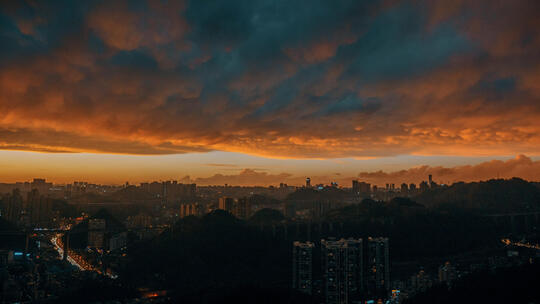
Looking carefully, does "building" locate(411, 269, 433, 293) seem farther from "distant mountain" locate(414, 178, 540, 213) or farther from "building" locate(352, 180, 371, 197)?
"building" locate(352, 180, 371, 197)

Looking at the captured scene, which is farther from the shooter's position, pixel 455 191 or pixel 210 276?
pixel 455 191

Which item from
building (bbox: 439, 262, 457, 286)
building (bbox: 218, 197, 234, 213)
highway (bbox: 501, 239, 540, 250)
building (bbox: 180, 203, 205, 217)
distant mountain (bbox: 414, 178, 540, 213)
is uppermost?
distant mountain (bbox: 414, 178, 540, 213)

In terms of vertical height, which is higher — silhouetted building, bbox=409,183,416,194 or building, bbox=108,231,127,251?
silhouetted building, bbox=409,183,416,194

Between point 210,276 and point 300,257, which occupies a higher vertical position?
point 300,257

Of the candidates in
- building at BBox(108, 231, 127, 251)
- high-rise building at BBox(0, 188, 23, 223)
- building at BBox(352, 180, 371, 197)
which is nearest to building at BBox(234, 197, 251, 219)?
building at BBox(108, 231, 127, 251)

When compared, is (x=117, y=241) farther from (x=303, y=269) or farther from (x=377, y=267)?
(x=377, y=267)

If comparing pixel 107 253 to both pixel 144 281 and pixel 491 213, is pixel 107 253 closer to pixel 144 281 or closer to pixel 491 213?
pixel 144 281

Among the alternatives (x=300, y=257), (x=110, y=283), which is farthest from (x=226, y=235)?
(x=110, y=283)
